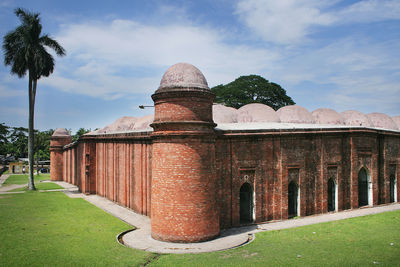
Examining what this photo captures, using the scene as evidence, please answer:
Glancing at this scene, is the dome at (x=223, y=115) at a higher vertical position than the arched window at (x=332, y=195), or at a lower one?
higher

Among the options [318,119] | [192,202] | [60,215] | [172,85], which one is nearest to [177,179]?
[192,202]

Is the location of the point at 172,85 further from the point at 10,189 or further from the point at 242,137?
the point at 10,189

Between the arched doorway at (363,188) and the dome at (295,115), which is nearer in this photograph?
the arched doorway at (363,188)

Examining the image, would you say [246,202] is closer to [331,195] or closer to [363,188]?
[331,195]

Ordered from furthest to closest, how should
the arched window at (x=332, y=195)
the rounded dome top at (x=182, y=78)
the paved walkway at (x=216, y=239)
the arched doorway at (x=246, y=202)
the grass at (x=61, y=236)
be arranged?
1. the arched window at (x=332, y=195)
2. the arched doorway at (x=246, y=202)
3. the rounded dome top at (x=182, y=78)
4. the paved walkway at (x=216, y=239)
5. the grass at (x=61, y=236)

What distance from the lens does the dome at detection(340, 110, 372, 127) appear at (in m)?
27.7

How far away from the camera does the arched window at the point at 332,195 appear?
18.3 meters

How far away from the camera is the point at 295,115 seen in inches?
959

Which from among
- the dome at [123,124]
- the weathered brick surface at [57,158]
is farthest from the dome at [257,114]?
the weathered brick surface at [57,158]

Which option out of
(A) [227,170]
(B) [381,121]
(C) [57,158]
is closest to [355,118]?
(B) [381,121]

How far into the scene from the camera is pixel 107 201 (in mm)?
23281

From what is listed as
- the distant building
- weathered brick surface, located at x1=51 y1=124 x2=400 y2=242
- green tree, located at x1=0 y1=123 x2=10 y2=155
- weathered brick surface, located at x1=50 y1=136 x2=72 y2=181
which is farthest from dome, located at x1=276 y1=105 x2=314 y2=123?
green tree, located at x1=0 y1=123 x2=10 y2=155

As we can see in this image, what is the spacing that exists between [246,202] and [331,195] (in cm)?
587

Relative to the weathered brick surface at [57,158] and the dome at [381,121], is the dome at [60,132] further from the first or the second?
the dome at [381,121]
